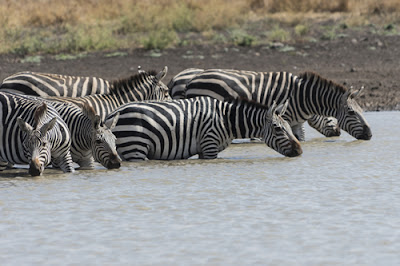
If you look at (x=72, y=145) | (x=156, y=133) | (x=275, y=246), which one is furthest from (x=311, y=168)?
(x=275, y=246)

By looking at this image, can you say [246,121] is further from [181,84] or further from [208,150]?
[181,84]

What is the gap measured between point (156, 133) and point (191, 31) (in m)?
16.0

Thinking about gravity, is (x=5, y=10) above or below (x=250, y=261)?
above

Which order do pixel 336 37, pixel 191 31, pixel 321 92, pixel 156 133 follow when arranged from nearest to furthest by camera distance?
pixel 156 133 → pixel 321 92 → pixel 336 37 → pixel 191 31

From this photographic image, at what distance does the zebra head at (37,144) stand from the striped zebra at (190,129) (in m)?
1.53

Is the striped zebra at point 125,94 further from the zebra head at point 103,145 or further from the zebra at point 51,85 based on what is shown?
the zebra head at point 103,145

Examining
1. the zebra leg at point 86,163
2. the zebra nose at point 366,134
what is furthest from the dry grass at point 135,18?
the zebra leg at point 86,163

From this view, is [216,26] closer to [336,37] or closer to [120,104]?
[336,37]

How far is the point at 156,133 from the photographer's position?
10031mm

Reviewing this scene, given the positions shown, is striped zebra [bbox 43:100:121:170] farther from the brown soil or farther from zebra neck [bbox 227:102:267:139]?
the brown soil

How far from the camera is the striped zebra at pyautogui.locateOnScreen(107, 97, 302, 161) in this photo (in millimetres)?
9938

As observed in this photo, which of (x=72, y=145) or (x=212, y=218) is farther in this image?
(x=72, y=145)

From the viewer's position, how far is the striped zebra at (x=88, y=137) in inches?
357

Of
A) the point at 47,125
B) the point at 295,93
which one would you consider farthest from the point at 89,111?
the point at 295,93
